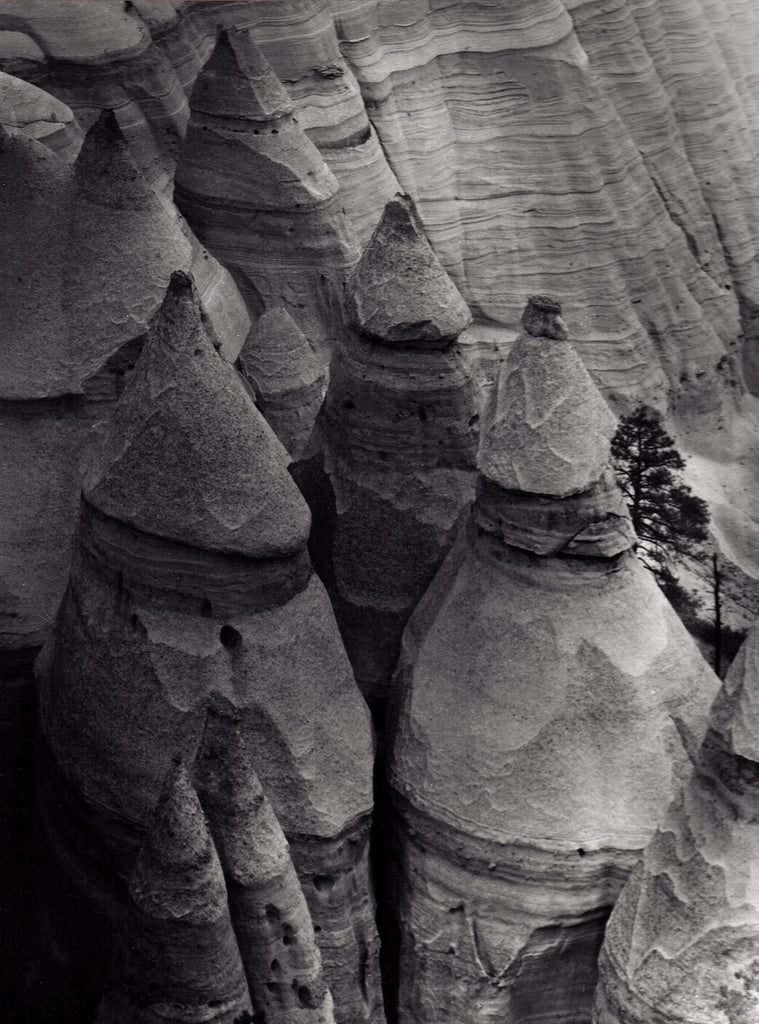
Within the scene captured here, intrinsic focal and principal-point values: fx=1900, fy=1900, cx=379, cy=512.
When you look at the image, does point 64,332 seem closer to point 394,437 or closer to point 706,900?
point 394,437

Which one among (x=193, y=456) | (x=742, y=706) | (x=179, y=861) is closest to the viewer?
(x=179, y=861)

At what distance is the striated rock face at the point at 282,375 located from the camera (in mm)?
14242

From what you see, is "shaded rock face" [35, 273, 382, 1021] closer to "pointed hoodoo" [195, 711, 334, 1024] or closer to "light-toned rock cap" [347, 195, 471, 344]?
"pointed hoodoo" [195, 711, 334, 1024]

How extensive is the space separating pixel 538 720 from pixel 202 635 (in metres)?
1.90

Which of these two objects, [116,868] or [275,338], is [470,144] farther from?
[116,868]

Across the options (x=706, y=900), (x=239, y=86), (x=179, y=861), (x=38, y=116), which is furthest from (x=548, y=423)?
(x=38, y=116)

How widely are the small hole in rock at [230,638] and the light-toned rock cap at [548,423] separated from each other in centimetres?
167

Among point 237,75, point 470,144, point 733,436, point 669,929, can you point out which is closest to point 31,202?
point 237,75

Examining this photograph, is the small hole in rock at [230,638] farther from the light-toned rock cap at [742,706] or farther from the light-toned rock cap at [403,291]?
the light-toned rock cap at [742,706]

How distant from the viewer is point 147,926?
28.3 feet

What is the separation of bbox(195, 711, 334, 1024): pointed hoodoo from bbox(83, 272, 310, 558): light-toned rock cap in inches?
44.7

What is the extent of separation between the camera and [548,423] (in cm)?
1045

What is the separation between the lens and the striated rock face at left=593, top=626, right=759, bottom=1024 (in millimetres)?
9148

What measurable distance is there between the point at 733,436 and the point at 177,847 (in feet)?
56.1
